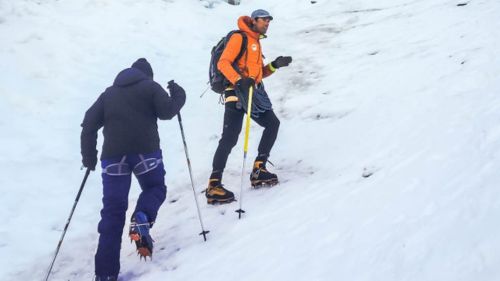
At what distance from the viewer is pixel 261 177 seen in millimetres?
6828

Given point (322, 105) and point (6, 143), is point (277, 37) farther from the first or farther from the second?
point (6, 143)

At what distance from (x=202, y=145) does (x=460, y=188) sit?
19.2ft

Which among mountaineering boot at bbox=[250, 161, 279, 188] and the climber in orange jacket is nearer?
the climber in orange jacket

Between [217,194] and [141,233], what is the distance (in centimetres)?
166

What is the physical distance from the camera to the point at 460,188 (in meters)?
Result: 4.35

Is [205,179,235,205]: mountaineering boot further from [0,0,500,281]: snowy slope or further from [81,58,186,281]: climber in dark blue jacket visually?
[81,58,186,281]: climber in dark blue jacket

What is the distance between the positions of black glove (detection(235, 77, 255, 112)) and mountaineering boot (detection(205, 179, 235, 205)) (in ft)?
3.75

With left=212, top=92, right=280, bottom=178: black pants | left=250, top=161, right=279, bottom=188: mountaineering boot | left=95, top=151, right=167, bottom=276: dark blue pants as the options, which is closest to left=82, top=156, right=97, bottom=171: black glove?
left=95, top=151, right=167, bottom=276: dark blue pants

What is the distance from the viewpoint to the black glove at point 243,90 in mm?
6270

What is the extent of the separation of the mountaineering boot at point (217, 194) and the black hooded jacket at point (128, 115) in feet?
4.42

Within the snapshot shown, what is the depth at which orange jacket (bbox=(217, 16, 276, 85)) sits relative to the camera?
632 centimetres

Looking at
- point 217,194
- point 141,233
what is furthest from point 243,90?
point 141,233

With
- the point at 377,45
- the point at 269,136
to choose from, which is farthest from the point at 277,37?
the point at 269,136

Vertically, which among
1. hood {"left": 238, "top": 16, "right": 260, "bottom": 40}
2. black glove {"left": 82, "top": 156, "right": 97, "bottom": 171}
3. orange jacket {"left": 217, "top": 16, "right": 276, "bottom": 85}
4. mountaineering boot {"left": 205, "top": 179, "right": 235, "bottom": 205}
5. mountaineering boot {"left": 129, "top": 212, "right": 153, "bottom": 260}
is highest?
hood {"left": 238, "top": 16, "right": 260, "bottom": 40}
